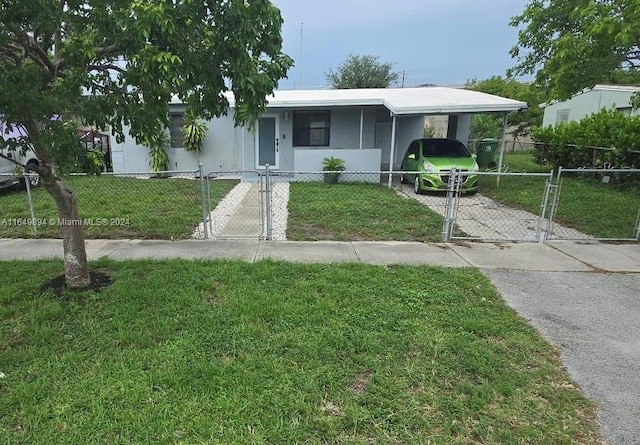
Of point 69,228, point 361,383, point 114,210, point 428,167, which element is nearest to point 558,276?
point 361,383

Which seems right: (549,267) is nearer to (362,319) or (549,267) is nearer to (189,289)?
(362,319)

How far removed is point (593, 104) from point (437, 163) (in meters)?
11.2

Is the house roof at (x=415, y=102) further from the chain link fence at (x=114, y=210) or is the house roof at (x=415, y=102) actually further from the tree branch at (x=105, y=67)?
the tree branch at (x=105, y=67)

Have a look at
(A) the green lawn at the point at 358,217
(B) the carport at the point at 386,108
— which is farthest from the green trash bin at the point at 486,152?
(A) the green lawn at the point at 358,217

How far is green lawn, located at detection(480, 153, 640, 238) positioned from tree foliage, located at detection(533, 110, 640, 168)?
27.7 inches

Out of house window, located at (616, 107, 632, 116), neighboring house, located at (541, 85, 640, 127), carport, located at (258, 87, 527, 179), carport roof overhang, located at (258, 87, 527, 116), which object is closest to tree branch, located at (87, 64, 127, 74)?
carport roof overhang, located at (258, 87, 527, 116)

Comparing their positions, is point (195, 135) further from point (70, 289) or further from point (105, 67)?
point (105, 67)

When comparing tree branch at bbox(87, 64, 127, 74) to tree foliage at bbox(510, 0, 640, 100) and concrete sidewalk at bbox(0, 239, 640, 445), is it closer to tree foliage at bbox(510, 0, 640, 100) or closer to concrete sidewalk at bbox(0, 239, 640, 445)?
concrete sidewalk at bbox(0, 239, 640, 445)

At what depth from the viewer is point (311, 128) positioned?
13352 millimetres

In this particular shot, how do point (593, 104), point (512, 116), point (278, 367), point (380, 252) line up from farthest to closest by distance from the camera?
point (512, 116)
point (593, 104)
point (380, 252)
point (278, 367)

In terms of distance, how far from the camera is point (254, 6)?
8.95 feet

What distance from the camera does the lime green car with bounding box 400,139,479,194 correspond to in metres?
10.2

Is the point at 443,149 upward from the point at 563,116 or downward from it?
downward

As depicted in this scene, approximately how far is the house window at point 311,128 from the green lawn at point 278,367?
9.69 m
